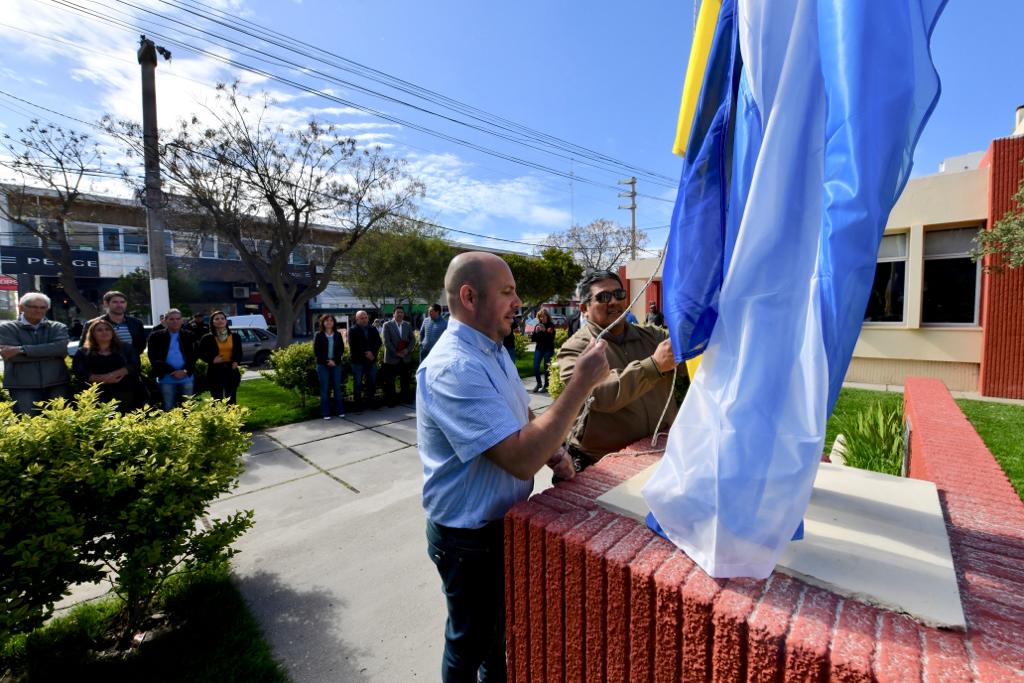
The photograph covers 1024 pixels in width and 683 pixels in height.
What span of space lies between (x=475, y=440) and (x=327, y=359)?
685cm

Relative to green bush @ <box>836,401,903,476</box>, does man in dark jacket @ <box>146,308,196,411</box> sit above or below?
above

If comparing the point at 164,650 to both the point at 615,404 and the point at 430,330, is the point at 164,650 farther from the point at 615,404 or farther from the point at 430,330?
the point at 430,330

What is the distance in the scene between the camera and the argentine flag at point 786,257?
104 centimetres

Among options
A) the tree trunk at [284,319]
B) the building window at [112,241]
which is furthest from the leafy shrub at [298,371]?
the building window at [112,241]

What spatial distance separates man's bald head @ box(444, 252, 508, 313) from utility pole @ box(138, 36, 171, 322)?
13.0 m

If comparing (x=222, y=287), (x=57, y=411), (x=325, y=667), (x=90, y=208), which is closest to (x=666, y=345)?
(x=325, y=667)

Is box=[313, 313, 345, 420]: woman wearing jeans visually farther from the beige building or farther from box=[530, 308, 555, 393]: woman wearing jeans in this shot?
the beige building

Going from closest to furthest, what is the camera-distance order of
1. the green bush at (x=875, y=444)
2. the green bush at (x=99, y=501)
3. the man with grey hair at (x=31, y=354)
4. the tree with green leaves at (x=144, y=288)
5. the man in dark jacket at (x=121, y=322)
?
the green bush at (x=99, y=501), the green bush at (x=875, y=444), the man with grey hair at (x=31, y=354), the man in dark jacket at (x=121, y=322), the tree with green leaves at (x=144, y=288)

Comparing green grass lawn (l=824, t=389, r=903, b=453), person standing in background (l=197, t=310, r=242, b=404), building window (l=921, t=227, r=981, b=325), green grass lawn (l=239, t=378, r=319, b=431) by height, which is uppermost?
building window (l=921, t=227, r=981, b=325)

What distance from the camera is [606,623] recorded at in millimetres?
1277

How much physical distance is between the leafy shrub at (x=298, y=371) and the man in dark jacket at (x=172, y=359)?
175 cm

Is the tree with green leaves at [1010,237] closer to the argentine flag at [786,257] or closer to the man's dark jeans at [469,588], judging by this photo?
the argentine flag at [786,257]

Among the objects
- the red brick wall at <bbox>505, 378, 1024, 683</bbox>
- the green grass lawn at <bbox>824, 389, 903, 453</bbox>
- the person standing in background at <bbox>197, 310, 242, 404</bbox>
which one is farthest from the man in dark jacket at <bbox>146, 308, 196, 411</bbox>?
the green grass lawn at <bbox>824, 389, 903, 453</bbox>

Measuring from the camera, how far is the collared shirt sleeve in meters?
1.46
